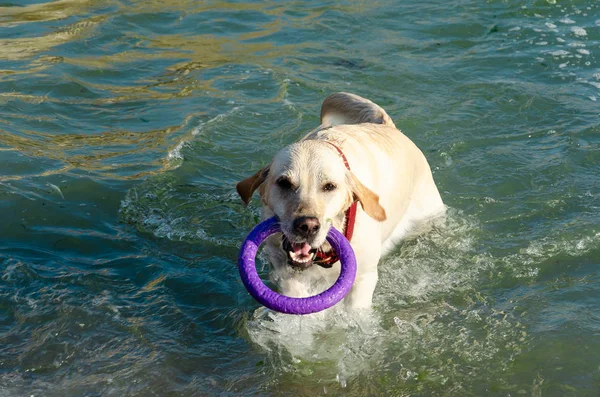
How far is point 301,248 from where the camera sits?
16.7 ft

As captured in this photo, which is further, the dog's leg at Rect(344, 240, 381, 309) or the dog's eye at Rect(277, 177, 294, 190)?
the dog's leg at Rect(344, 240, 381, 309)

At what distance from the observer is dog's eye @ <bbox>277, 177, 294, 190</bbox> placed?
504cm

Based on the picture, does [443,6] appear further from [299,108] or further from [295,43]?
[299,108]

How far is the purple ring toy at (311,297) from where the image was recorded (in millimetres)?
5082

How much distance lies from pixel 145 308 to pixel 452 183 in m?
3.80

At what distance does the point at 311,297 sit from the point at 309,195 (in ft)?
→ 2.32

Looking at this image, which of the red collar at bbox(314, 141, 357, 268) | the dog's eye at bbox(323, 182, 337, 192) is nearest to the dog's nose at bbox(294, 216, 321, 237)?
the dog's eye at bbox(323, 182, 337, 192)

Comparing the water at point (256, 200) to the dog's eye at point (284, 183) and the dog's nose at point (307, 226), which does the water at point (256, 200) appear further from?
the dog's eye at point (284, 183)

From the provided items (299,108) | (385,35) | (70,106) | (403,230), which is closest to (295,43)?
(385,35)

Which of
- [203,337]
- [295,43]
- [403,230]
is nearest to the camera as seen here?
[203,337]

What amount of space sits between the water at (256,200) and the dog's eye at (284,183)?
1368mm

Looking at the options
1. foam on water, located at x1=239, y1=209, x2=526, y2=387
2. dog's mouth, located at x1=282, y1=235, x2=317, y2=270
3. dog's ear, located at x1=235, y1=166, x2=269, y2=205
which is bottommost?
foam on water, located at x1=239, y1=209, x2=526, y2=387

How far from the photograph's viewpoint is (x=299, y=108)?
404 inches

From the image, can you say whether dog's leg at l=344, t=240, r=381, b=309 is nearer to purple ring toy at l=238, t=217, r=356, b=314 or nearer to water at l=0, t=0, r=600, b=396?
water at l=0, t=0, r=600, b=396
